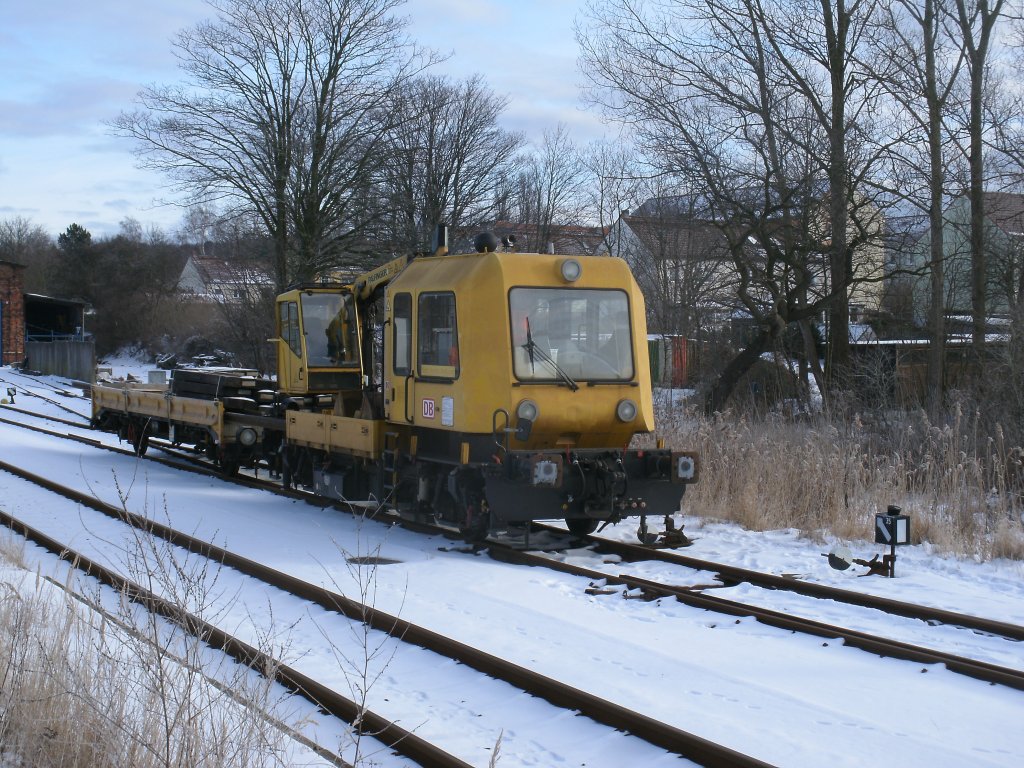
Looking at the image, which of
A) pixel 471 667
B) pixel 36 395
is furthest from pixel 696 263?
pixel 471 667

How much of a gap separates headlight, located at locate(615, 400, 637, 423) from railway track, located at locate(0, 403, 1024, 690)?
124 cm

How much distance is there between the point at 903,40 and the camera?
1927 centimetres

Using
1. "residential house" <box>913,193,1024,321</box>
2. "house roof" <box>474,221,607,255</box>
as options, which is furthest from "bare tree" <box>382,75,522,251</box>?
"residential house" <box>913,193,1024,321</box>

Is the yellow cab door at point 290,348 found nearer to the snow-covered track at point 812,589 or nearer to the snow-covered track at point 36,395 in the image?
the snow-covered track at point 812,589

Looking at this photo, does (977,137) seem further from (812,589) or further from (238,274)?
(238,274)

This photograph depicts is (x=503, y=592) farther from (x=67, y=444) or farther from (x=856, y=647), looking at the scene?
(x=67, y=444)

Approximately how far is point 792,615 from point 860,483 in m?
4.25

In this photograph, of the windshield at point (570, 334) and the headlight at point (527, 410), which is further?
the windshield at point (570, 334)

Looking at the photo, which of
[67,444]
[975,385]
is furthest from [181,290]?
[975,385]

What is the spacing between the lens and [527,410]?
903 centimetres

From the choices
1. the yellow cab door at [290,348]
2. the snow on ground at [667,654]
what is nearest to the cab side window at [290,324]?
the yellow cab door at [290,348]

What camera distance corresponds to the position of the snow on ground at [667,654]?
4844mm

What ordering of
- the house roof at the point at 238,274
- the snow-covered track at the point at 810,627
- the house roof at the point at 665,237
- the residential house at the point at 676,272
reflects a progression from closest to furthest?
the snow-covered track at the point at 810,627, the residential house at the point at 676,272, the house roof at the point at 665,237, the house roof at the point at 238,274

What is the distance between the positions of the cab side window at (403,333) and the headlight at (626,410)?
86.6 inches
